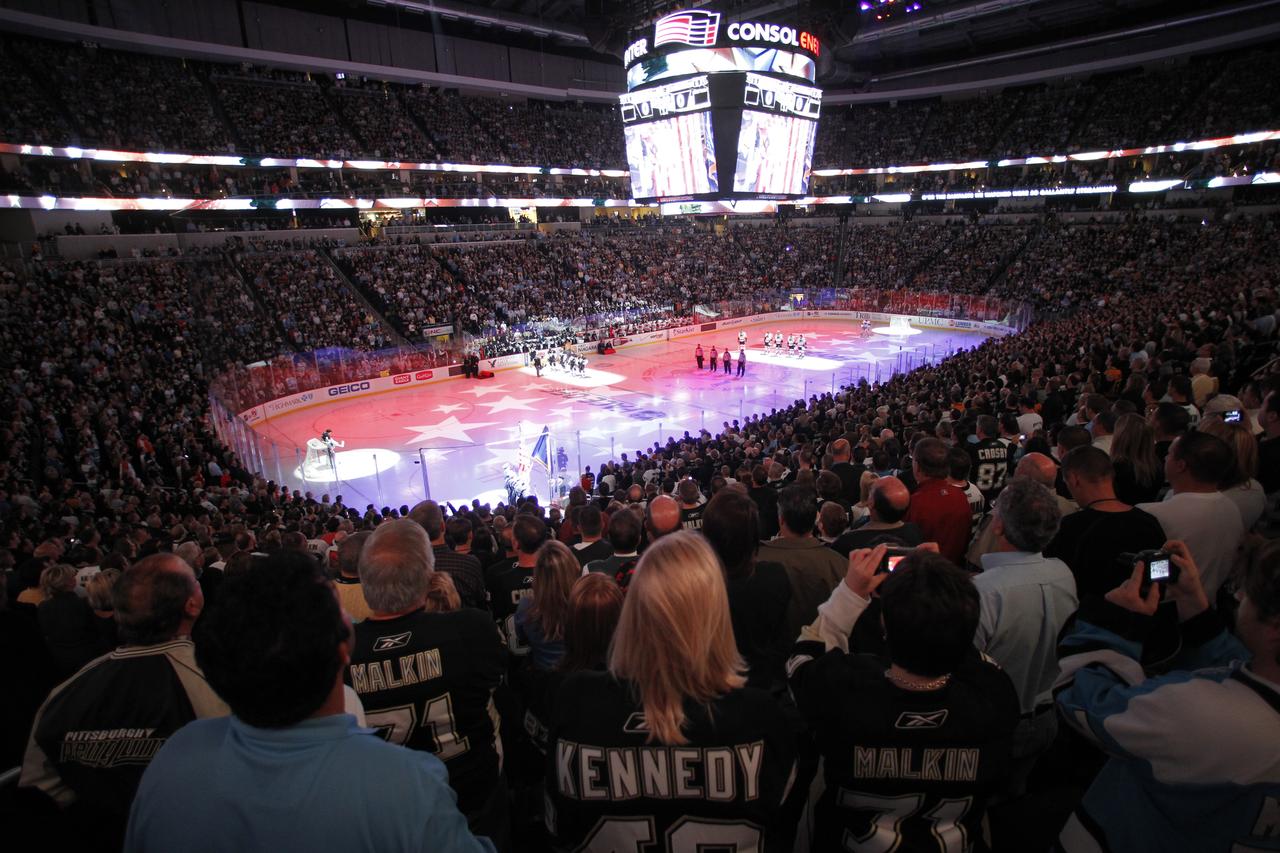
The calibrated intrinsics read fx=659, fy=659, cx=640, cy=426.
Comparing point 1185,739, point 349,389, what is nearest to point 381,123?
point 349,389

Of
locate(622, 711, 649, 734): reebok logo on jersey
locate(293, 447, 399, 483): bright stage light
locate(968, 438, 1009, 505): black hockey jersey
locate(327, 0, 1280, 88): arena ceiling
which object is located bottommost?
locate(293, 447, 399, 483): bright stage light

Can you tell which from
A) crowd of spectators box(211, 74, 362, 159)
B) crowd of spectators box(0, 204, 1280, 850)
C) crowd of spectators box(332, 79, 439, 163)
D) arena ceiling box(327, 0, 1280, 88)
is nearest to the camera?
crowd of spectators box(0, 204, 1280, 850)

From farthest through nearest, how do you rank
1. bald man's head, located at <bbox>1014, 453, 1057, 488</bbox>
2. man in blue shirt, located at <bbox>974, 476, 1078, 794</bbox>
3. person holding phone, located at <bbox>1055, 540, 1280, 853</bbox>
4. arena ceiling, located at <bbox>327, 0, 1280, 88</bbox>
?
arena ceiling, located at <bbox>327, 0, 1280, 88</bbox> < bald man's head, located at <bbox>1014, 453, 1057, 488</bbox> < man in blue shirt, located at <bbox>974, 476, 1078, 794</bbox> < person holding phone, located at <bbox>1055, 540, 1280, 853</bbox>

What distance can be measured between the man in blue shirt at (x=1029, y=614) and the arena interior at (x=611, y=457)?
0.08ft

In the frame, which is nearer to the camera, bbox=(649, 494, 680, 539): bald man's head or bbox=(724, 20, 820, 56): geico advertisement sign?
bbox=(649, 494, 680, 539): bald man's head

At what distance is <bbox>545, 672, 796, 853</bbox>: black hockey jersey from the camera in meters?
2.00

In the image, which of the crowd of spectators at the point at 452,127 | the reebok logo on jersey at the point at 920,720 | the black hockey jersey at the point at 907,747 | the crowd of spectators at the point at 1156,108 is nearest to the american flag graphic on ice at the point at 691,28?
the crowd of spectators at the point at 452,127

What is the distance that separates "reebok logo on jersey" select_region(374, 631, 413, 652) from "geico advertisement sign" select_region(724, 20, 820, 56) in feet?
92.2

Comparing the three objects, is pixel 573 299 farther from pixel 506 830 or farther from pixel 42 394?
pixel 506 830

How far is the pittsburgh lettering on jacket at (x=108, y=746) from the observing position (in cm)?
252

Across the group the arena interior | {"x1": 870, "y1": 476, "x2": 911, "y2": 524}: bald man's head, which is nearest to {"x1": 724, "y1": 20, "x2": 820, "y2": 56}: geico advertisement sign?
the arena interior

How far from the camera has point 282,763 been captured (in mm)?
1553

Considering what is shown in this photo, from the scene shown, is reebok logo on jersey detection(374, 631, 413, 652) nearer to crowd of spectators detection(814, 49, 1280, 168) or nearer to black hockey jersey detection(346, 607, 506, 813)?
black hockey jersey detection(346, 607, 506, 813)

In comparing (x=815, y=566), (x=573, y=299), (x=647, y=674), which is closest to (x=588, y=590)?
(x=647, y=674)
